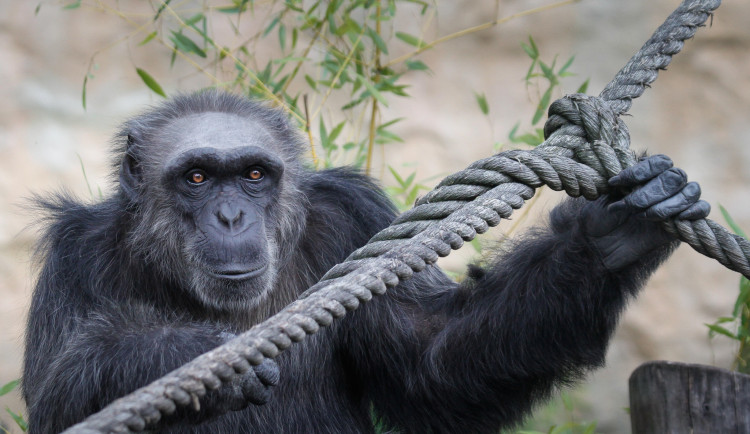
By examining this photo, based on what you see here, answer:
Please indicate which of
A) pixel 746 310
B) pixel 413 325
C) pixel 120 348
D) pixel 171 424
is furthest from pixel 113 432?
pixel 746 310

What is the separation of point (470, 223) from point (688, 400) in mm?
1871

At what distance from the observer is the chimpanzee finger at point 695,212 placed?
3477mm

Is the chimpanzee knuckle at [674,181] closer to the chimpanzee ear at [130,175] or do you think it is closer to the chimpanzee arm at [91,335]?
the chimpanzee arm at [91,335]

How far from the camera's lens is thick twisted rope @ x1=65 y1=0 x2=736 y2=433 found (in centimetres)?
297

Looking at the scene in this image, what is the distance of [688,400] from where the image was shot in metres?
4.51

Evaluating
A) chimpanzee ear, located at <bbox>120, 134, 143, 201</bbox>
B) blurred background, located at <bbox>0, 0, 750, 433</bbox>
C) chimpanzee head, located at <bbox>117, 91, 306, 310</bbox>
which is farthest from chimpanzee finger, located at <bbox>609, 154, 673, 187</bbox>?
blurred background, located at <bbox>0, 0, 750, 433</bbox>

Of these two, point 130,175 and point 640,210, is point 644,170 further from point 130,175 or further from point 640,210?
point 130,175

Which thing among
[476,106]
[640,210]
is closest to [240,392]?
[640,210]

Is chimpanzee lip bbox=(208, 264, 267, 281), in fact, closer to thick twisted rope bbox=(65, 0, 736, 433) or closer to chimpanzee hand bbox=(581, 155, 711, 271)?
thick twisted rope bbox=(65, 0, 736, 433)

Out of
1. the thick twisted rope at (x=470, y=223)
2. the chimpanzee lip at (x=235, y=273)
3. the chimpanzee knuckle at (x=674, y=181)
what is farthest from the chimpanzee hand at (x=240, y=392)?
the chimpanzee knuckle at (x=674, y=181)

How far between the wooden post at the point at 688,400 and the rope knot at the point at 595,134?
142 cm

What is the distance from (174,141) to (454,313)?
1840mm

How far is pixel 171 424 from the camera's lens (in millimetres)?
3607

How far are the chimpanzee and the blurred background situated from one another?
385cm
